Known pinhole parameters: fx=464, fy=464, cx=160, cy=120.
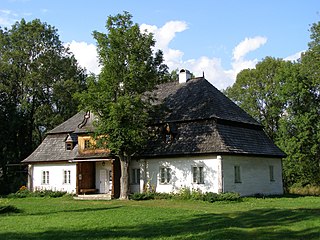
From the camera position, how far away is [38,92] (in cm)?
5191

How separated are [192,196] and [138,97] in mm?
7110

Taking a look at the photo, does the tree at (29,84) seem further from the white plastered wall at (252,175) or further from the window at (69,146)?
the white plastered wall at (252,175)

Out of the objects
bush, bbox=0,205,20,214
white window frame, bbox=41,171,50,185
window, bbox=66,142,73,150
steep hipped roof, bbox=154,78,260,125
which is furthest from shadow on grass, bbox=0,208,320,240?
white window frame, bbox=41,171,50,185

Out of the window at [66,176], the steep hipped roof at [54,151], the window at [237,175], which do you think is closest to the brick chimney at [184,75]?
the window at [237,175]

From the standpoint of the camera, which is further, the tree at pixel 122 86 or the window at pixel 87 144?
the window at pixel 87 144

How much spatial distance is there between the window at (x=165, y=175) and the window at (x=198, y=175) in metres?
1.99

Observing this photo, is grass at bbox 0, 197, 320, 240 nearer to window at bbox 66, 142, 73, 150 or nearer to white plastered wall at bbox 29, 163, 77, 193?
white plastered wall at bbox 29, 163, 77, 193

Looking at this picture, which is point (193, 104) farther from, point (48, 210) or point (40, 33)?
point (40, 33)

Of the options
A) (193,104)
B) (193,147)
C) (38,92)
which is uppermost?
(38,92)

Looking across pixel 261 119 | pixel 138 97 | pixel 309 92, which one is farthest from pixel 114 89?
pixel 261 119

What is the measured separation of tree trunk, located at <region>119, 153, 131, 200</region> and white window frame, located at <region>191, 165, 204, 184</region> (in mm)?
4499

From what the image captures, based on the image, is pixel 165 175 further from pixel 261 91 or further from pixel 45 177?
pixel 261 91

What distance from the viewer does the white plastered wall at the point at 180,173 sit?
29406 mm

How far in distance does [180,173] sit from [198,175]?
1371 millimetres
